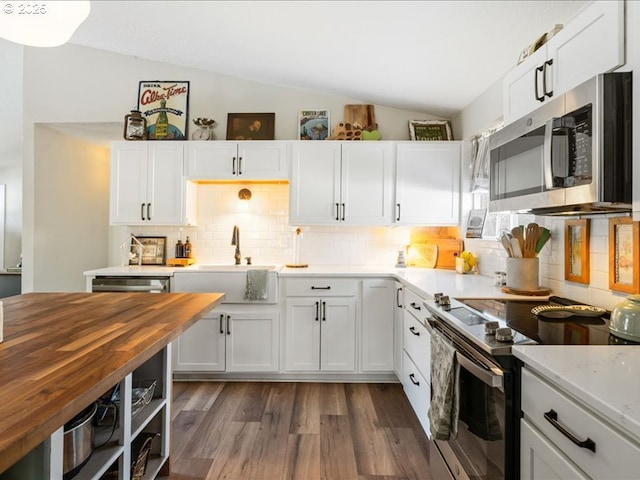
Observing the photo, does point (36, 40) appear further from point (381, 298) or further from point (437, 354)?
point (381, 298)

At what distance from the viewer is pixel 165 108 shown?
3416mm

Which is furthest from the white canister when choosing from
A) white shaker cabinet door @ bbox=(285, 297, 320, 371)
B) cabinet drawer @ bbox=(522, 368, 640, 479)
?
white shaker cabinet door @ bbox=(285, 297, 320, 371)

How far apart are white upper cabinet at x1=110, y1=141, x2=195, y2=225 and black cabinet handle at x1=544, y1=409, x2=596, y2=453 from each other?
9.84ft

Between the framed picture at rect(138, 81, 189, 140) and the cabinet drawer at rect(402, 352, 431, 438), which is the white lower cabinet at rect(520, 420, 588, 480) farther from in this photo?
the framed picture at rect(138, 81, 189, 140)

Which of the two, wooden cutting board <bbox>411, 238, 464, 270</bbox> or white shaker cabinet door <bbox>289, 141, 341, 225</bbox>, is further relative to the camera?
wooden cutting board <bbox>411, 238, 464, 270</bbox>

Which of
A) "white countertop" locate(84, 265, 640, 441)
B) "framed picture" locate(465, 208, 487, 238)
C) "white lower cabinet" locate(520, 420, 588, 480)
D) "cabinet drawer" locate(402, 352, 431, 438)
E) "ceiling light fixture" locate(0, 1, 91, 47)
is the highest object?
"ceiling light fixture" locate(0, 1, 91, 47)

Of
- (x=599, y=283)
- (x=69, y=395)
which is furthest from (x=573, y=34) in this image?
(x=69, y=395)

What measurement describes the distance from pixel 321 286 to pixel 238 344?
0.85 metres

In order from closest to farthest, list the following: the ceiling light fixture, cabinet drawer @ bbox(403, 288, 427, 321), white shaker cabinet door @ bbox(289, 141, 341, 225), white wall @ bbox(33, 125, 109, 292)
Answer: the ceiling light fixture < cabinet drawer @ bbox(403, 288, 427, 321) < white shaker cabinet door @ bbox(289, 141, 341, 225) < white wall @ bbox(33, 125, 109, 292)

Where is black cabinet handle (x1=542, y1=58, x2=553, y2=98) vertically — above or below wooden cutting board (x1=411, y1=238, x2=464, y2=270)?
above

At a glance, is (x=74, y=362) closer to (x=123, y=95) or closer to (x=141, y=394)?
(x=141, y=394)

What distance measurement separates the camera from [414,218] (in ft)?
10.5

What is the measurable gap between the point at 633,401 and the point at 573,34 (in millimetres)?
1270

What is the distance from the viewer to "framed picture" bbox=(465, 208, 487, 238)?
9.53 feet
